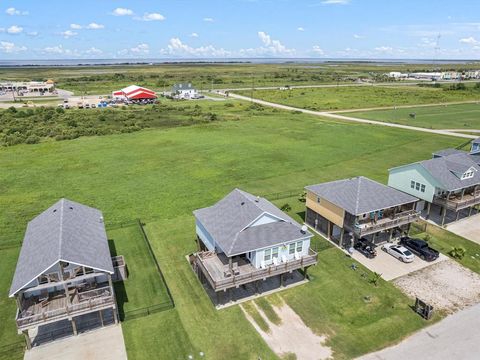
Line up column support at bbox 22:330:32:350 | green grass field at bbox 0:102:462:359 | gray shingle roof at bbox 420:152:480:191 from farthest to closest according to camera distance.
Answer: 1. gray shingle roof at bbox 420:152:480:191
2. green grass field at bbox 0:102:462:359
3. column support at bbox 22:330:32:350

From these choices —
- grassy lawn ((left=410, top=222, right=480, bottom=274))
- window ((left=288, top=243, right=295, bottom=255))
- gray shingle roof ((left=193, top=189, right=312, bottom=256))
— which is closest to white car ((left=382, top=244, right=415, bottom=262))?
grassy lawn ((left=410, top=222, right=480, bottom=274))

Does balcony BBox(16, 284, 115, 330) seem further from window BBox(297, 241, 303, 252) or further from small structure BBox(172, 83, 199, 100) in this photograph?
small structure BBox(172, 83, 199, 100)

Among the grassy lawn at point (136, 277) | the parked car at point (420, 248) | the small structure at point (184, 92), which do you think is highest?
the small structure at point (184, 92)

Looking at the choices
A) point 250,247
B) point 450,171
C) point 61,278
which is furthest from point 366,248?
point 61,278

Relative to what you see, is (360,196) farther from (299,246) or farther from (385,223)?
(299,246)

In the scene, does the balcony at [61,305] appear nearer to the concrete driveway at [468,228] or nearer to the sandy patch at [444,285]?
the sandy patch at [444,285]

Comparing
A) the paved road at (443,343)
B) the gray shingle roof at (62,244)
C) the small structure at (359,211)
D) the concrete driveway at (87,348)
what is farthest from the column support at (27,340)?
the small structure at (359,211)
